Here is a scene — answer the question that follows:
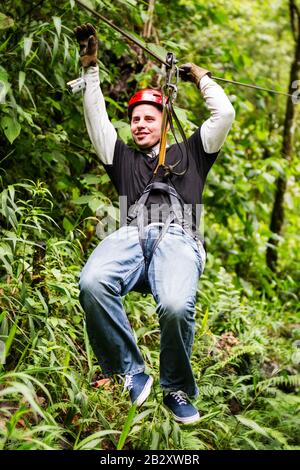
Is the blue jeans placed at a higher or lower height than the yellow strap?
lower

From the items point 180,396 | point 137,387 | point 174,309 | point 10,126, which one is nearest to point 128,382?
point 137,387

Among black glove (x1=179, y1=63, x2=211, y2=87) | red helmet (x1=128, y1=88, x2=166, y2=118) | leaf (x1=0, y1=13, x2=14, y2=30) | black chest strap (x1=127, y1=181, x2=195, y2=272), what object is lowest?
black chest strap (x1=127, y1=181, x2=195, y2=272)

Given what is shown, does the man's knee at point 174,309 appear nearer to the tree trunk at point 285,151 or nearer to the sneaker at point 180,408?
the sneaker at point 180,408

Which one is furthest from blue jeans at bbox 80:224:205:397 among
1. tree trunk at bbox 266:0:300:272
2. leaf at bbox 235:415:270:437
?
tree trunk at bbox 266:0:300:272

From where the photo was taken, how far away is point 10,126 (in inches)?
157

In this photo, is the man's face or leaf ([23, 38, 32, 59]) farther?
leaf ([23, 38, 32, 59])

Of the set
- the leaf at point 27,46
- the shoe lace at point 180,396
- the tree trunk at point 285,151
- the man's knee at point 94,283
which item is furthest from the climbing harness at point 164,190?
the tree trunk at point 285,151

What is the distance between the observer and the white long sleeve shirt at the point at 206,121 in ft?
11.5

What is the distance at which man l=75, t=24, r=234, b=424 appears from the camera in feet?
10.1

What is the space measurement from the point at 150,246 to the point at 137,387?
82 centimetres

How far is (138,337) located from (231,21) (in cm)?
607

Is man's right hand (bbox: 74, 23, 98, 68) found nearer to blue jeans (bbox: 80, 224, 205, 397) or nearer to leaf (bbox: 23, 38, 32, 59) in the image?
leaf (bbox: 23, 38, 32, 59)

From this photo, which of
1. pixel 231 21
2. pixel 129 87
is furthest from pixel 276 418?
pixel 231 21

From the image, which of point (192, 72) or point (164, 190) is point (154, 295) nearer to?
point (164, 190)
